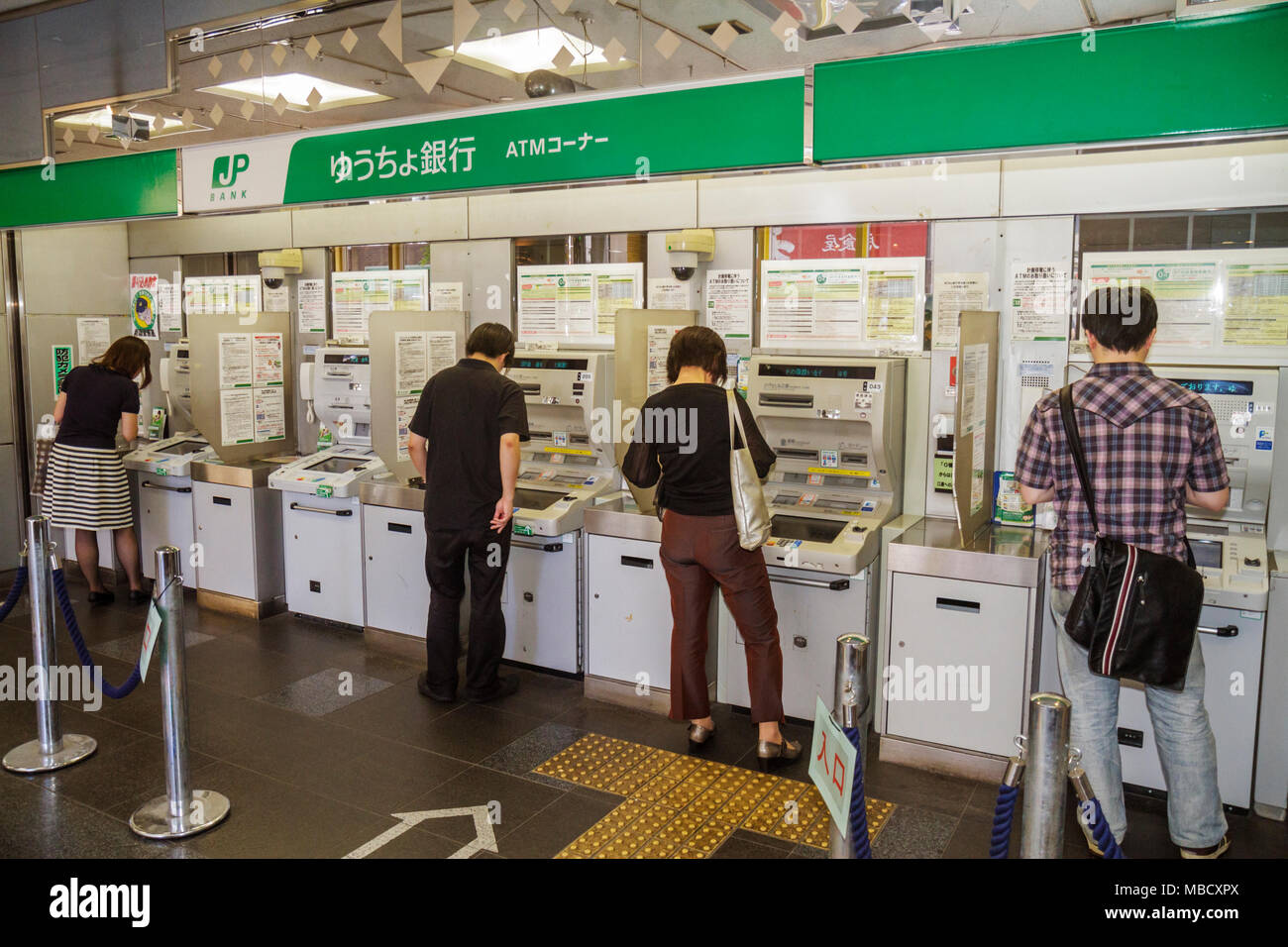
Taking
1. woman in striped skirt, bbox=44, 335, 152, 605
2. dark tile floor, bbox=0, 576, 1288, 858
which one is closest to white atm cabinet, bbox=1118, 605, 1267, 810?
dark tile floor, bbox=0, 576, 1288, 858

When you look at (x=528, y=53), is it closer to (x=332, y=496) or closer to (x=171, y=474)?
(x=332, y=496)

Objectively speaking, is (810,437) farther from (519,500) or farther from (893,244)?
(519,500)

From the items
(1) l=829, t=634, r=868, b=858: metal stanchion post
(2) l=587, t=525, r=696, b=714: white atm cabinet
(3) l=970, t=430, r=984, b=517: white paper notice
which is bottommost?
(2) l=587, t=525, r=696, b=714: white atm cabinet

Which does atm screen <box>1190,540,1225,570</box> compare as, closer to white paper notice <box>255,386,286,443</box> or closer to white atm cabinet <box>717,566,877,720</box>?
white atm cabinet <box>717,566,877,720</box>

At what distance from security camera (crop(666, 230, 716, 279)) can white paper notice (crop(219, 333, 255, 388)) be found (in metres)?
2.85

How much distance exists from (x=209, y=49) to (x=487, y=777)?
132 inches

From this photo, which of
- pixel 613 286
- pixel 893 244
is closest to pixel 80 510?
pixel 613 286

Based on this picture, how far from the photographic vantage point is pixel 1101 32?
8.71ft

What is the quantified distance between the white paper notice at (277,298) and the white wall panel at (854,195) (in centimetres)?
299

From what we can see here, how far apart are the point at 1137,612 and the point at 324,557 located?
13.7ft

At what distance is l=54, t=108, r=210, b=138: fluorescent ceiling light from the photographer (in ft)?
14.9

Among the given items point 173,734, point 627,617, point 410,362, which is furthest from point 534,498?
point 173,734

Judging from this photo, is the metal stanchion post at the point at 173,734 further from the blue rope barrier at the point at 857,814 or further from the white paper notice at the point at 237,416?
the white paper notice at the point at 237,416

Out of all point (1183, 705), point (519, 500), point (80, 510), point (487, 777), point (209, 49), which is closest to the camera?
point (1183, 705)
